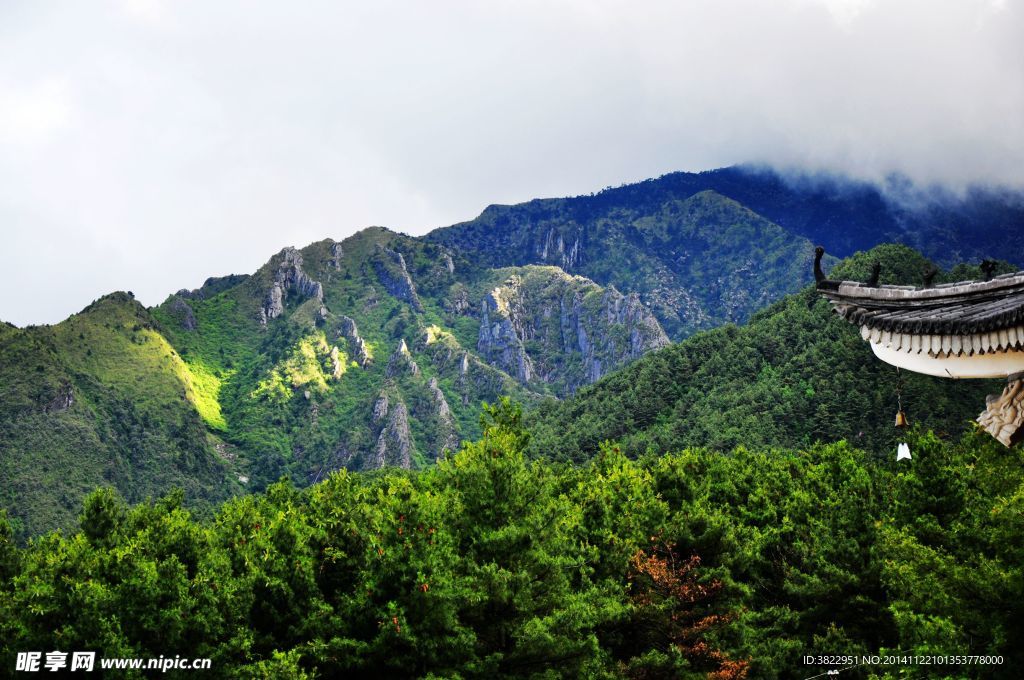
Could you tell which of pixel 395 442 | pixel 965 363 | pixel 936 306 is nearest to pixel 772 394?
pixel 936 306

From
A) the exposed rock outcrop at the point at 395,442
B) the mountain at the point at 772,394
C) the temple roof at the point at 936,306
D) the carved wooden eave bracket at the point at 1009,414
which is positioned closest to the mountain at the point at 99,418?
the exposed rock outcrop at the point at 395,442

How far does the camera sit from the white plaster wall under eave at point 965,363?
28.3 ft

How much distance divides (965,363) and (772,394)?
8466 centimetres

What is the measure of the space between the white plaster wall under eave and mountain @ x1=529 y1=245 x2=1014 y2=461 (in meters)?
57.8

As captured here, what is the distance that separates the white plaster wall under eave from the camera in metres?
8.63

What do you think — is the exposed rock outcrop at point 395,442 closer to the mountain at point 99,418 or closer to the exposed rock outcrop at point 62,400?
the mountain at point 99,418

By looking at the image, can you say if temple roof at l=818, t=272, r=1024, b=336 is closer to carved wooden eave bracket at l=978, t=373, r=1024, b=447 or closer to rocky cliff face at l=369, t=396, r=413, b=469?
carved wooden eave bracket at l=978, t=373, r=1024, b=447

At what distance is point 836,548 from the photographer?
30.1 meters

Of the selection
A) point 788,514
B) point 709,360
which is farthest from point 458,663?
point 709,360

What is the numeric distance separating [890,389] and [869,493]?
5017 centimetres

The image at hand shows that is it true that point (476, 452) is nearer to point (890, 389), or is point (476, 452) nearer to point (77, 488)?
point (890, 389)

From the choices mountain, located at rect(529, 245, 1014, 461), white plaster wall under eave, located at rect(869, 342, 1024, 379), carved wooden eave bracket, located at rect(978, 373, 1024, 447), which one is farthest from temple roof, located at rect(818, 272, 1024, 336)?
mountain, located at rect(529, 245, 1014, 461)

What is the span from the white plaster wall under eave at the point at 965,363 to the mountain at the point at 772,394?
57.8 m

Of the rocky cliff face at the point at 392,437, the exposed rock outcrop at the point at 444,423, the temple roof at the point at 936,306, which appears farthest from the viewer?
the exposed rock outcrop at the point at 444,423
